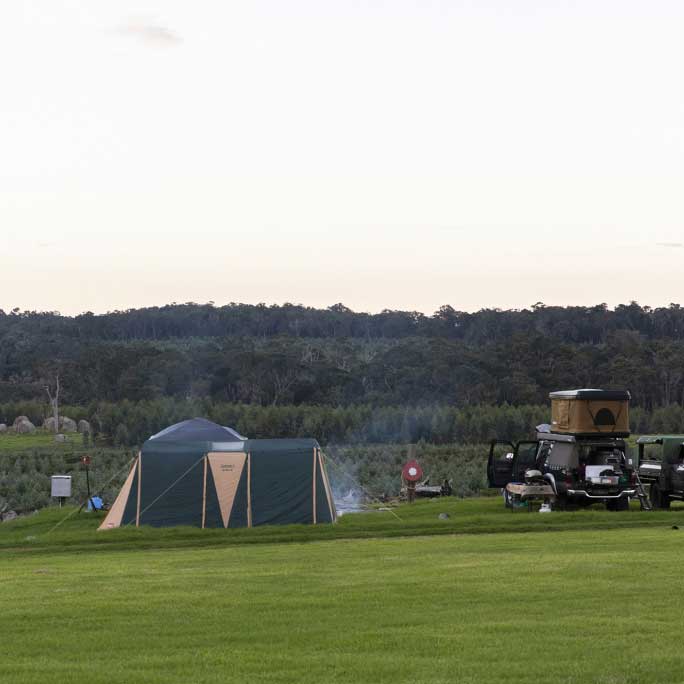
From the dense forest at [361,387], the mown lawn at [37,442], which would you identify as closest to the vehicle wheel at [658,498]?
the dense forest at [361,387]

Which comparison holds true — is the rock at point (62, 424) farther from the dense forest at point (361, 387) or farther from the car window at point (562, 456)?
the car window at point (562, 456)

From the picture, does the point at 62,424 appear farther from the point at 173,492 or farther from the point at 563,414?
the point at 563,414

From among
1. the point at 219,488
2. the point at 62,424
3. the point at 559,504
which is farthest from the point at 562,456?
the point at 62,424

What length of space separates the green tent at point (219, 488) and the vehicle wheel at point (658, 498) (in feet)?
25.0

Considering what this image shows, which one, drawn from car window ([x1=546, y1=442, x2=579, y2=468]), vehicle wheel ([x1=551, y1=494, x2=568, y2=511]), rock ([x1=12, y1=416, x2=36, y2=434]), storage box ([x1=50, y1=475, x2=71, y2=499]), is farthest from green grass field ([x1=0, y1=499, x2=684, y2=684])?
rock ([x1=12, y1=416, x2=36, y2=434])

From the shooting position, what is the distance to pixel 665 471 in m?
27.6

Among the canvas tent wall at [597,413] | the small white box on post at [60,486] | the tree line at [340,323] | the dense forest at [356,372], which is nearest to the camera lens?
the canvas tent wall at [597,413]

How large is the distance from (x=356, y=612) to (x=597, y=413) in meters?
15.3

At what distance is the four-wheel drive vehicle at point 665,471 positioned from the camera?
2742cm

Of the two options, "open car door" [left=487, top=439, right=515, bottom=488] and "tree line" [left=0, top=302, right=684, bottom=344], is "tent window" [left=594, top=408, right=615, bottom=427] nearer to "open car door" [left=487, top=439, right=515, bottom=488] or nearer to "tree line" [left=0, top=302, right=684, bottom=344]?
"open car door" [left=487, top=439, right=515, bottom=488]

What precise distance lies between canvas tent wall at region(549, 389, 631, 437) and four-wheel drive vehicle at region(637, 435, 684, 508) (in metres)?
1.28

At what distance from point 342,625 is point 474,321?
135 m

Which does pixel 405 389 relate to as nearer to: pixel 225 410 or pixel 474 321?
pixel 225 410

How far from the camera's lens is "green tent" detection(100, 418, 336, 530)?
26000 mm
